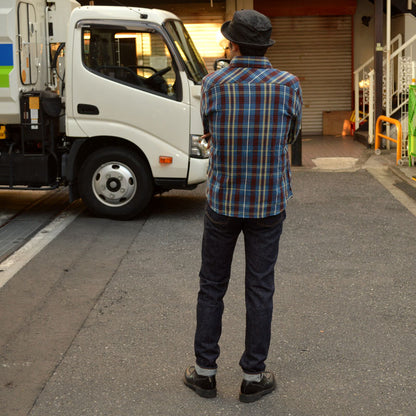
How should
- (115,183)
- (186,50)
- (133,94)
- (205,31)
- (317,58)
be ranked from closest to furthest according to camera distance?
(133,94) → (115,183) → (186,50) → (205,31) → (317,58)

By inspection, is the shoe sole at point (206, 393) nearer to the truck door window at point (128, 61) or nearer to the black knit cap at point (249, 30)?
the black knit cap at point (249, 30)

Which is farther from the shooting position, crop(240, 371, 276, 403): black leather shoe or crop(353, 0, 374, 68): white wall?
crop(353, 0, 374, 68): white wall

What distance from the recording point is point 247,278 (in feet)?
13.9

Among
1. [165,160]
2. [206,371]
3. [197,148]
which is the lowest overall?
[206,371]

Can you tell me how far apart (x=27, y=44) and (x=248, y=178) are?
6.18m

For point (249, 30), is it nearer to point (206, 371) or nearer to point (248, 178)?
point (248, 178)

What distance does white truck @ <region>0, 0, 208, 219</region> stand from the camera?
29.9 feet

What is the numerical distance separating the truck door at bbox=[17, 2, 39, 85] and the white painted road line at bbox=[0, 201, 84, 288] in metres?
1.69

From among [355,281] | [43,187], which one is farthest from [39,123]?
[355,281]

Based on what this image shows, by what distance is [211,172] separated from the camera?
4.20m

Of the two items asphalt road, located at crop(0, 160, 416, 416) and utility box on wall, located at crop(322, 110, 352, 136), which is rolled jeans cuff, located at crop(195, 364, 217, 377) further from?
utility box on wall, located at crop(322, 110, 352, 136)

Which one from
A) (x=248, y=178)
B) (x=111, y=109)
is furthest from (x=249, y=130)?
(x=111, y=109)

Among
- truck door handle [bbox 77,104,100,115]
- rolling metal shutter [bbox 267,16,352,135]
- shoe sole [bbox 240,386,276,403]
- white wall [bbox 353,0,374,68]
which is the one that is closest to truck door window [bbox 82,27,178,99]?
truck door handle [bbox 77,104,100,115]

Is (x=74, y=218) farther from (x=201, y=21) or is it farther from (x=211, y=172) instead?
(x=201, y=21)
